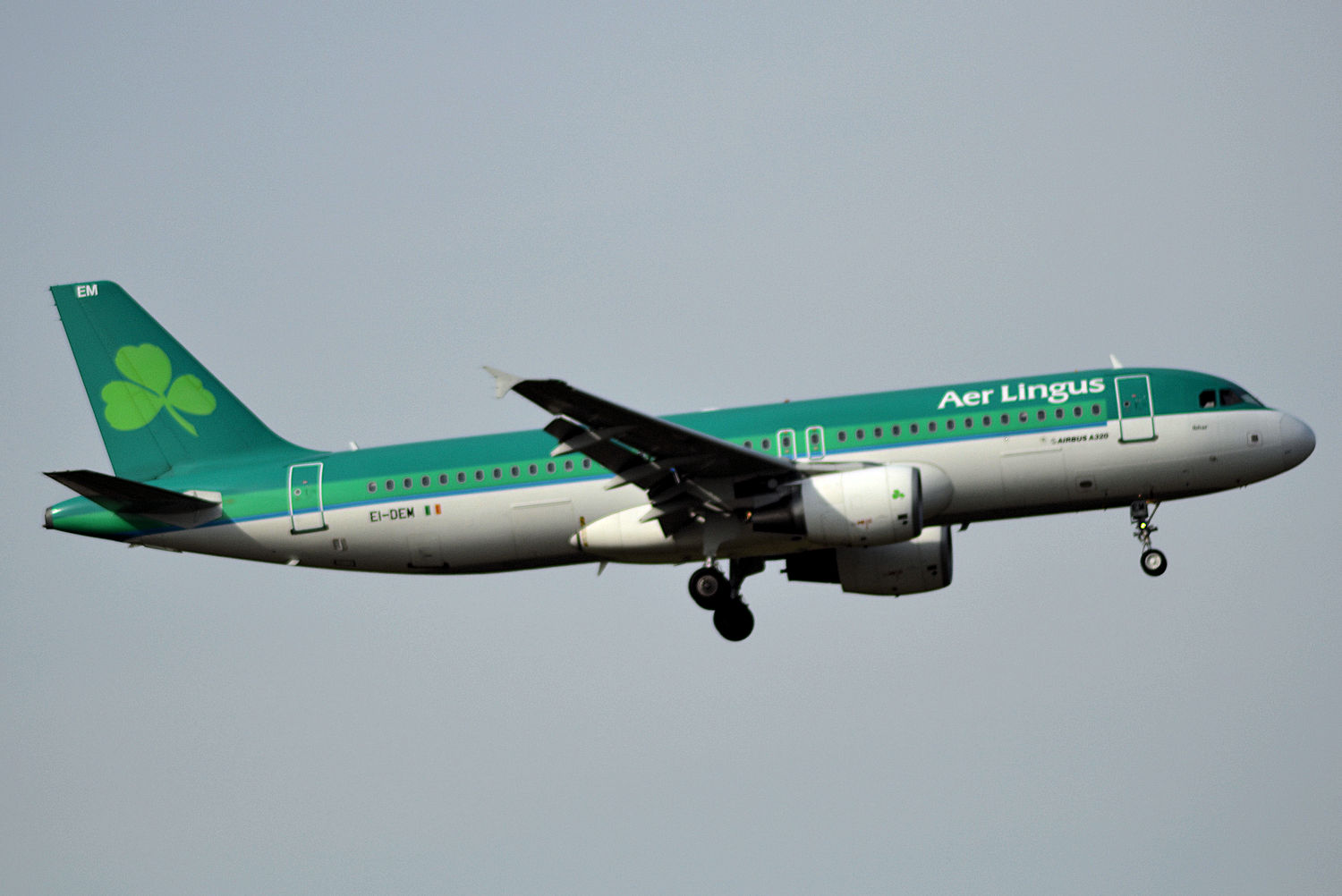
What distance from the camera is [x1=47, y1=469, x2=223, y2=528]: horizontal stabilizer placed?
1481 inches

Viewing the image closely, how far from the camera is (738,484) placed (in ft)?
116

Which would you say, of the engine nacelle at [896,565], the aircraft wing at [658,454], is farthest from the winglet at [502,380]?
the engine nacelle at [896,565]

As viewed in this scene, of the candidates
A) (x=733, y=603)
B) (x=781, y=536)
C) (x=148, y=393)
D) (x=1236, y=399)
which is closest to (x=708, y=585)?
(x=733, y=603)

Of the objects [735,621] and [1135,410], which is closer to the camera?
[1135,410]

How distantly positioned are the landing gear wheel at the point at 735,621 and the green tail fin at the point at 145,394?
36.1ft

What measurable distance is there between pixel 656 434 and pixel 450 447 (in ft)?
21.0

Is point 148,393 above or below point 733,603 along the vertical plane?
above

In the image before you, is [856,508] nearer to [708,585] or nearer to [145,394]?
[708,585]

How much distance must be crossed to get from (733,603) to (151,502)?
525 inches

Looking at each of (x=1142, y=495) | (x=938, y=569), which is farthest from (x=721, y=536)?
(x=1142, y=495)

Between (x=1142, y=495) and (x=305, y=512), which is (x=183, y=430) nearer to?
(x=305, y=512)

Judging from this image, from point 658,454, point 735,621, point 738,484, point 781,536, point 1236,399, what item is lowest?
point 735,621

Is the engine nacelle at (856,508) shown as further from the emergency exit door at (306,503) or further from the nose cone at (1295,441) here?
the emergency exit door at (306,503)

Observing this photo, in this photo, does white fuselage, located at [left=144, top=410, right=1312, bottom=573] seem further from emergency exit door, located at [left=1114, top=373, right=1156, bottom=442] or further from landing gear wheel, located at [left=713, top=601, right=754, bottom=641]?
landing gear wheel, located at [left=713, top=601, right=754, bottom=641]
